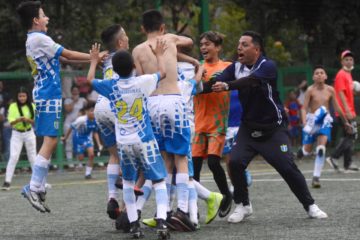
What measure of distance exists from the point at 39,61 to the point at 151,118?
1636 mm

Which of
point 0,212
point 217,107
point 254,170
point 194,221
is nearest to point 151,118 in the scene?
point 194,221

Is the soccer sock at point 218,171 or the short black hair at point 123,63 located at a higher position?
the short black hair at point 123,63

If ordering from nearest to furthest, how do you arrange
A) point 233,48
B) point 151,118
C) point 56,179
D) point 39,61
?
point 151,118, point 39,61, point 56,179, point 233,48

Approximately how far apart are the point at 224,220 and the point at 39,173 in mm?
2090

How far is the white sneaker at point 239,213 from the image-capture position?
1148 cm

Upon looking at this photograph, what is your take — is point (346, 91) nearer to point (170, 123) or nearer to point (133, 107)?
point (170, 123)

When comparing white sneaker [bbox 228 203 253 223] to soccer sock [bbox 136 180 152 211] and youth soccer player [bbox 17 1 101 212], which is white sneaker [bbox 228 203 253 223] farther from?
youth soccer player [bbox 17 1 101 212]

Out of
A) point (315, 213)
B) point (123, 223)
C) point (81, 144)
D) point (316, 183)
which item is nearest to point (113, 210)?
point (123, 223)

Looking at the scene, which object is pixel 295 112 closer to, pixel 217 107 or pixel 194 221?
pixel 217 107

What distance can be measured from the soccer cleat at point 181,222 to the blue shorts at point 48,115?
1893 millimetres

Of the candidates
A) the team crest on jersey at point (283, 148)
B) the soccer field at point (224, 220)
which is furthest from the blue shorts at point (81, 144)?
the team crest on jersey at point (283, 148)

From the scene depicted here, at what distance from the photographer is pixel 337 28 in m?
27.1

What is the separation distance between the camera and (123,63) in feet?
32.6

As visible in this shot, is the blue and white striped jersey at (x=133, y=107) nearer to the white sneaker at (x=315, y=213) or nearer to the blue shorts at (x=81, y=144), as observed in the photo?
the white sneaker at (x=315, y=213)
